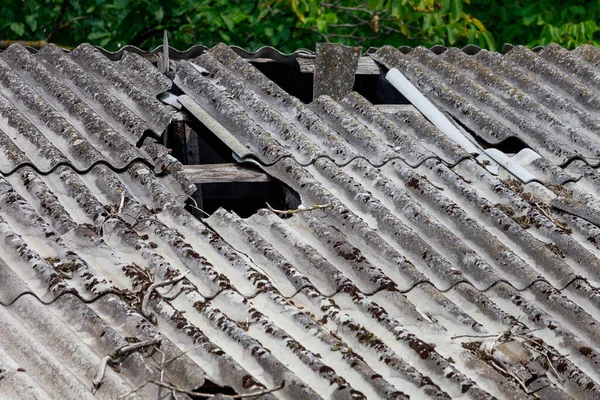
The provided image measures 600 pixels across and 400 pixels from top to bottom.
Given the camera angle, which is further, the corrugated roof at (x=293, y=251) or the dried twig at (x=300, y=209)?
the dried twig at (x=300, y=209)

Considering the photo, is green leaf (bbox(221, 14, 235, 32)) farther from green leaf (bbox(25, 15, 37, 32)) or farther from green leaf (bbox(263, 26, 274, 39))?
green leaf (bbox(25, 15, 37, 32))

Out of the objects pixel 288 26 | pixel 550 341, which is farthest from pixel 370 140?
pixel 288 26

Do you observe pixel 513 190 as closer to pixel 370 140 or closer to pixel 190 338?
pixel 370 140

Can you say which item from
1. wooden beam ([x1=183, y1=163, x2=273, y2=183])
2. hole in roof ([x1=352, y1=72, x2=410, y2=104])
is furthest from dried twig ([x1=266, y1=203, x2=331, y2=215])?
hole in roof ([x1=352, y1=72, x2=410, y2=104])

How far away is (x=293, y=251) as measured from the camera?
12.6 feet

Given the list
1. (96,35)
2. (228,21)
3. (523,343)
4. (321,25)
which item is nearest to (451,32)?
(321,25)

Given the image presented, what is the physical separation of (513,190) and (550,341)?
1.15m

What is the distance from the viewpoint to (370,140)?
4.74m

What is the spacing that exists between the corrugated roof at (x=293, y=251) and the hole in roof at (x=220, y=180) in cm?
7

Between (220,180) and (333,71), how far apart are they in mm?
1288

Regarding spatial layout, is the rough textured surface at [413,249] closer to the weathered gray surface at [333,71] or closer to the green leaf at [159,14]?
the weathered gray surface at [333,71]

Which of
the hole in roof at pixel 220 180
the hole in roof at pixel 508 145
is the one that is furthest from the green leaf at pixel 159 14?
the hole in roof at pixel 508 145

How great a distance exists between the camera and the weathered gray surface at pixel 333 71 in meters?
5.33

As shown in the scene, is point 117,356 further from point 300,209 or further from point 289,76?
point 289,76
